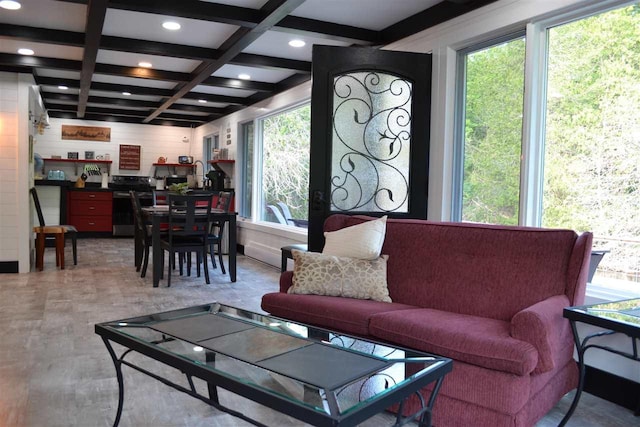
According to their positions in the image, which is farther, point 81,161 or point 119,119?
point 119,119

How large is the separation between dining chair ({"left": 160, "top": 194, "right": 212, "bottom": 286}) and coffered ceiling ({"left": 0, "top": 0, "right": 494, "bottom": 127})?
1.44 m

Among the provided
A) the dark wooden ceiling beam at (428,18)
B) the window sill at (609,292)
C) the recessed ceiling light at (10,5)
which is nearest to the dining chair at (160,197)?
the recessed ceiling light at (10,5)

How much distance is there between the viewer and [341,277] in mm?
2867

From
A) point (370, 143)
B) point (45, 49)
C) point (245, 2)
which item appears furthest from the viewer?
point (45, 49)

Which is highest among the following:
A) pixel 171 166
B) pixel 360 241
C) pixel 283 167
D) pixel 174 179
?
pixel 171 166

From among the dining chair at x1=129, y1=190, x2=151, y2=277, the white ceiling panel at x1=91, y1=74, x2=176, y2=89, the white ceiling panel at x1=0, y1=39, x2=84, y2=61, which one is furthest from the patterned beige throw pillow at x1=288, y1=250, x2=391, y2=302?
the white ceiling panel at x1=91, y1=74, x2=176, y2=89

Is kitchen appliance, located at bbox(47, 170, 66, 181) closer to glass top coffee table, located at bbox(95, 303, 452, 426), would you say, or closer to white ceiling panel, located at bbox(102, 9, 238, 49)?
white ceiling panel, located at bbox(102, 9, 238, 49)

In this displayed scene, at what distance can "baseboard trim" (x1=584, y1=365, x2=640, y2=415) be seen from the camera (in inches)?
100

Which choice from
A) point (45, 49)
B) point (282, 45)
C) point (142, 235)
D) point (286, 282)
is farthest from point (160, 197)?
point (286, 282)

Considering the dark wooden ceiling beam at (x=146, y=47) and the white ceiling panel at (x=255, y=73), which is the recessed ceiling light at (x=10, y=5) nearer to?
the dark wooden ceiling beam at (x=146, y=47)

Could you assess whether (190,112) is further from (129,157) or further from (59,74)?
(59,74)

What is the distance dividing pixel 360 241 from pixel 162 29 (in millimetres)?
2810

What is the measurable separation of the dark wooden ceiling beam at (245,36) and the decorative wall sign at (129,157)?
4.44 metres

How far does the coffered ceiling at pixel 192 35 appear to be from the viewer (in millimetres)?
3795
